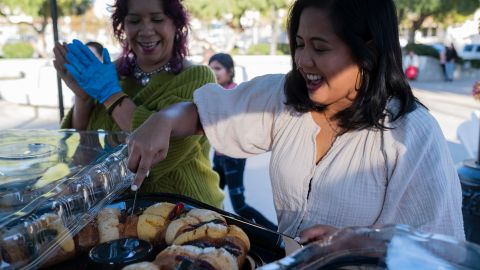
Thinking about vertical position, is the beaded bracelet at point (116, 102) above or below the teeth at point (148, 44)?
below

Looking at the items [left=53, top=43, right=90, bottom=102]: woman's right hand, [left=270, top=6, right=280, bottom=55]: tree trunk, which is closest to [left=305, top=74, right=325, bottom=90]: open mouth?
[left=53, top=43, right=90, bottom=102]: woman's right hand

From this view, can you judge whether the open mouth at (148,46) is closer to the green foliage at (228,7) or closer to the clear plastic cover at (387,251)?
the clear plastic cover at (387,251)

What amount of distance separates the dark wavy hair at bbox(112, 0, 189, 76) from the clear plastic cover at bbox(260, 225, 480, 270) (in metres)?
1.01

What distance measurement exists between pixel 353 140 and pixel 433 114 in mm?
2136

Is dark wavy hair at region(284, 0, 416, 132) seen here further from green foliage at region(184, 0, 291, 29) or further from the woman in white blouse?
green foliage at region(184, 0, 291, 29)

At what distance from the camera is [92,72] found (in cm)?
150

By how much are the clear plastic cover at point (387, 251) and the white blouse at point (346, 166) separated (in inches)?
11.2

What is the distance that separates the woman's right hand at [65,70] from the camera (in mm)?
1571

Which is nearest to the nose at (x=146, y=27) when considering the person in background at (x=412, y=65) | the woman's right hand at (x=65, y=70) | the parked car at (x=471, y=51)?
the woman's right hand at (x=65, y=70)

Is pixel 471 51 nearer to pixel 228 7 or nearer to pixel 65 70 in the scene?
pixel 228 7

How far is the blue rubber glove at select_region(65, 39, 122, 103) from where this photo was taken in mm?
1465

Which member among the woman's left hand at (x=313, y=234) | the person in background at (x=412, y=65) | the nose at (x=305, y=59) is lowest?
the person in background at (x=412, y=65)

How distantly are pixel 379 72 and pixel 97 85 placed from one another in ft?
2.90

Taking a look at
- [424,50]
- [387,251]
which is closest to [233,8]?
[424,50]
